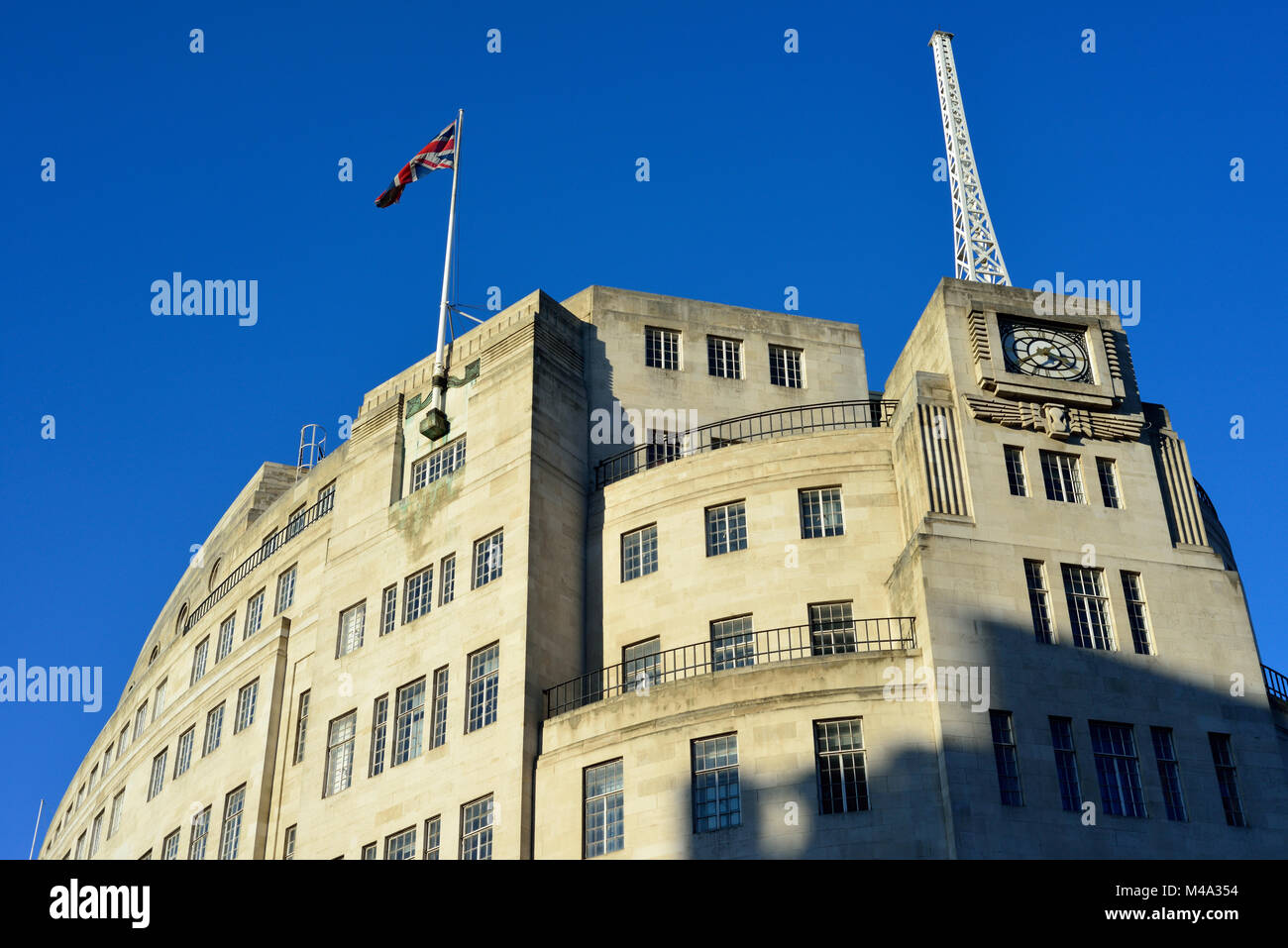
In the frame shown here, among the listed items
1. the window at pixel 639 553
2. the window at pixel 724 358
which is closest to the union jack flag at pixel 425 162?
the window at pixel 724 358

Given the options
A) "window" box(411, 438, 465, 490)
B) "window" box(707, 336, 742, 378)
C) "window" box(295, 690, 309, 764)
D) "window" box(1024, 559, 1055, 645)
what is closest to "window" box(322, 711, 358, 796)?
"window" box(295, 690, 309, 764)

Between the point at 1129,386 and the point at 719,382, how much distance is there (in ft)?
50.0

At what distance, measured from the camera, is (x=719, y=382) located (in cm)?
5506

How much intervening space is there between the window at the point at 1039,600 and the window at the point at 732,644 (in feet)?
26.6

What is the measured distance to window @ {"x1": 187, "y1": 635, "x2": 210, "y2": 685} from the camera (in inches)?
2405

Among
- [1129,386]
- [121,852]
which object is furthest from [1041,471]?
[121,852]

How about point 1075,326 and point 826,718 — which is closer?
point 826,718

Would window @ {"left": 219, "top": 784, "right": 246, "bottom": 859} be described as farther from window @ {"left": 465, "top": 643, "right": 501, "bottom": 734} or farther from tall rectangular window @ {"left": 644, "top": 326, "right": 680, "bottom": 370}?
tall rectangular window @ {"left": 644, "top": 326, "right": 680, "bottom": 370}

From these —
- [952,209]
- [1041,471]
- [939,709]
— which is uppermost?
[952,209]

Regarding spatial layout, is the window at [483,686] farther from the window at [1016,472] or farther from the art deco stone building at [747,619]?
the window at [1016,472]

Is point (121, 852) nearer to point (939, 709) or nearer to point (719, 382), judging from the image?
point (719, 382)

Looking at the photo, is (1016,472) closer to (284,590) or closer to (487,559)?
(487,559)

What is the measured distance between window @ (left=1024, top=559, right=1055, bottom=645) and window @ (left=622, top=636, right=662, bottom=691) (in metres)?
11.0
